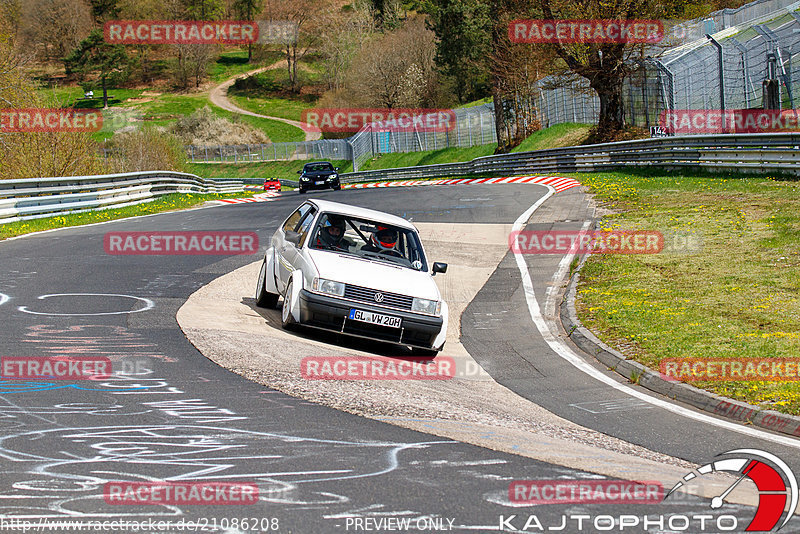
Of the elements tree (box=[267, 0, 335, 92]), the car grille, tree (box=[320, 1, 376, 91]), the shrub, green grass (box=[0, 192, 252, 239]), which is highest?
tree (box=[267, 0, 335, 92])

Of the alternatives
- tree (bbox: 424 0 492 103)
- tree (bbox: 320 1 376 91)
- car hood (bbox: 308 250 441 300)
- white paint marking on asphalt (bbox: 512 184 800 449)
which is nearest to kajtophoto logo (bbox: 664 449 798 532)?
white paint marking on asphalt (bbox: 512 184 800 449)

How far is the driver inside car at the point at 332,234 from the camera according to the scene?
10.9 meters

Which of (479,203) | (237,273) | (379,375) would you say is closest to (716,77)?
(479,203)

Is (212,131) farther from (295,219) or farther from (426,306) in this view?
(426,306)

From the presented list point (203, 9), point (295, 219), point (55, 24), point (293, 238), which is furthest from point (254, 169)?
point (293, 238)

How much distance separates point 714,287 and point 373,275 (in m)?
5.62

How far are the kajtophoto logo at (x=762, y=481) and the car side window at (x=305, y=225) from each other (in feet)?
20.5

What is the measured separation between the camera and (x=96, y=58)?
116688 millimetres

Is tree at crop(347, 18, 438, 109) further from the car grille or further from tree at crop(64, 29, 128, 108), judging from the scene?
the car grille

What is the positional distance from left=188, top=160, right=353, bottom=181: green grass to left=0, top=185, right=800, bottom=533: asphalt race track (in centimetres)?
7158

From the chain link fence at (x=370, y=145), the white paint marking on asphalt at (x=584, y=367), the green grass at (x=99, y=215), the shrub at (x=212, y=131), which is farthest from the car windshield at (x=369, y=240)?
the shrub at (x=212, y=131)

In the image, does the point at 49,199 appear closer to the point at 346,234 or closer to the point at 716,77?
the point at 346,234

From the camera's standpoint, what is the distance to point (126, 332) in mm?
9695

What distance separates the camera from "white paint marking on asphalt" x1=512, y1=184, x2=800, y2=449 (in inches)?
275
